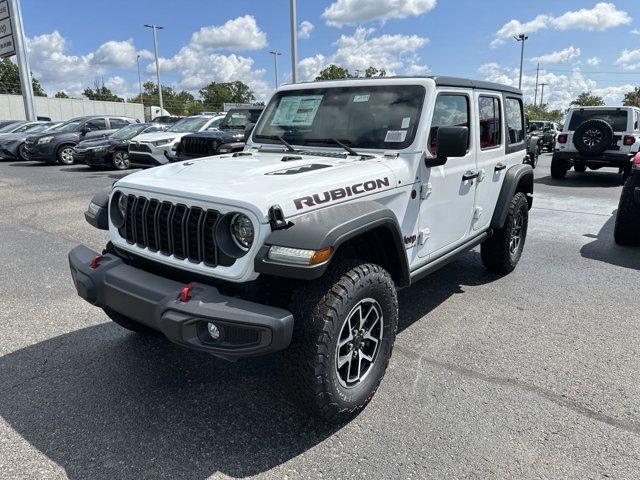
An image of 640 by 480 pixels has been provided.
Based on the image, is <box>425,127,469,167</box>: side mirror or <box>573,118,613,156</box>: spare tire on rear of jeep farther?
<box>573,118,613,156</box>: spare tire on rear of jeep

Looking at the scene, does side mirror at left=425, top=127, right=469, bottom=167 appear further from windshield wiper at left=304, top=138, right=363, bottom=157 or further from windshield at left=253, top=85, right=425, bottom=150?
windshield wiper at left=304, top=138, right=363, bottom=157

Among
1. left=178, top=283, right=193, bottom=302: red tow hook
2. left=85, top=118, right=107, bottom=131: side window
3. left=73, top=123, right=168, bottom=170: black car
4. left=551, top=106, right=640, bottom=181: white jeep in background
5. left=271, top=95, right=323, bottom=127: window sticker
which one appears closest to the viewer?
left=178, top=283, right=193, bottom=302: red tow hook

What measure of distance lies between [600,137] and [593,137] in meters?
0.15

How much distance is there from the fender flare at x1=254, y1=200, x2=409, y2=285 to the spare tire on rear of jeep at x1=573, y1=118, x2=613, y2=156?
35.9 feet

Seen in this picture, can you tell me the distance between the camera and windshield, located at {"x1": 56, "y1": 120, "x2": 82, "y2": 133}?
693 inches

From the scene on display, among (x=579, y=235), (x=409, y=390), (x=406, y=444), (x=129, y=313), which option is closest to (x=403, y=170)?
(x=409, y=390)

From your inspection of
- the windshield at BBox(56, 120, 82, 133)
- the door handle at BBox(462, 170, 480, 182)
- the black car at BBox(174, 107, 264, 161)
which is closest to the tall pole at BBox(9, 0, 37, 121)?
the windshield at BBox(56, 120, 82, 133)

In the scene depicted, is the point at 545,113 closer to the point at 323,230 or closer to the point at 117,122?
the point at 117,122

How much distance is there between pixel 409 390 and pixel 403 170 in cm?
137

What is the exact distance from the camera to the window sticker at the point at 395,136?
3.34m

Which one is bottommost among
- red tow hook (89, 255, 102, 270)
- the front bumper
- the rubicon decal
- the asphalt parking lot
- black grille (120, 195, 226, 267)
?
the asphalt parking lot

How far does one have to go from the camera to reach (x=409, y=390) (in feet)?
9.82

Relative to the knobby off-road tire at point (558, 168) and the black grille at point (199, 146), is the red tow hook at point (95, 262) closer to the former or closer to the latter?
the black grille at point (199, 146)

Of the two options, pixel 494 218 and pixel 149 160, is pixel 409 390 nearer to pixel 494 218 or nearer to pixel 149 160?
pixel 494 218
